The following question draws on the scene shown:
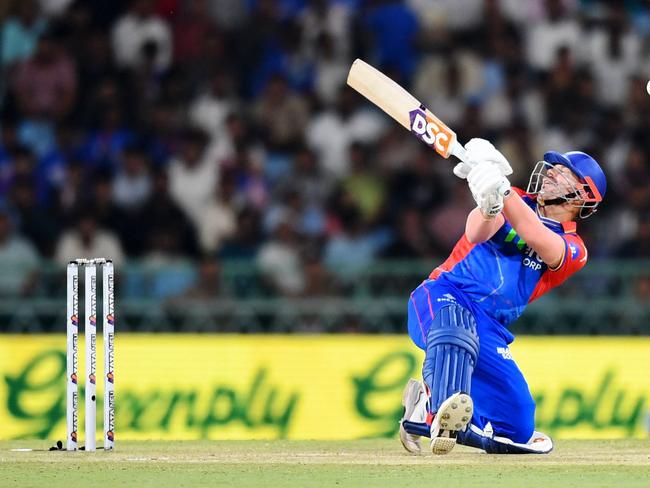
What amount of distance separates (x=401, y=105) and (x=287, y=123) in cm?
521

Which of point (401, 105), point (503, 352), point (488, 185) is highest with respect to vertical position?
point (401, 105)

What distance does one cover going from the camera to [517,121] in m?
11.1

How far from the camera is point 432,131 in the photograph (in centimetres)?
572

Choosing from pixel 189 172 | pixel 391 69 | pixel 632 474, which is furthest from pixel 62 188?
pixel 632 474

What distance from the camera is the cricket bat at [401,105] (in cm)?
571

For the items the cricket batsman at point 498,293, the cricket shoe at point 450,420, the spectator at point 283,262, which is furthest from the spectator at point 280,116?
the cricket shoe at point 450,420

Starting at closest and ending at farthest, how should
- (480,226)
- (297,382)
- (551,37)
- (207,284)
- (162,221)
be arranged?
(480,226) < (297,382) < (207,284) < (162,221) < (551,37)

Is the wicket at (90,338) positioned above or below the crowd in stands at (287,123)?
below

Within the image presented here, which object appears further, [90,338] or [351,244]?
[351,244]

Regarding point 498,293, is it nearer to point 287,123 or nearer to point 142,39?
point 287,123

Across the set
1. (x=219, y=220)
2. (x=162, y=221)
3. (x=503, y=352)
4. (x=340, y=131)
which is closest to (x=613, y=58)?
(x=340, y=131)

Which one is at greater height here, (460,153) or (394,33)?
(394,33)

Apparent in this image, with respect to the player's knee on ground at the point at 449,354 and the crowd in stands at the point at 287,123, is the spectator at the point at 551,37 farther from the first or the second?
the player's knee on ground at the point at 449,354

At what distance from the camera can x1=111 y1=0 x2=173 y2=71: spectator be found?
36.7ft
